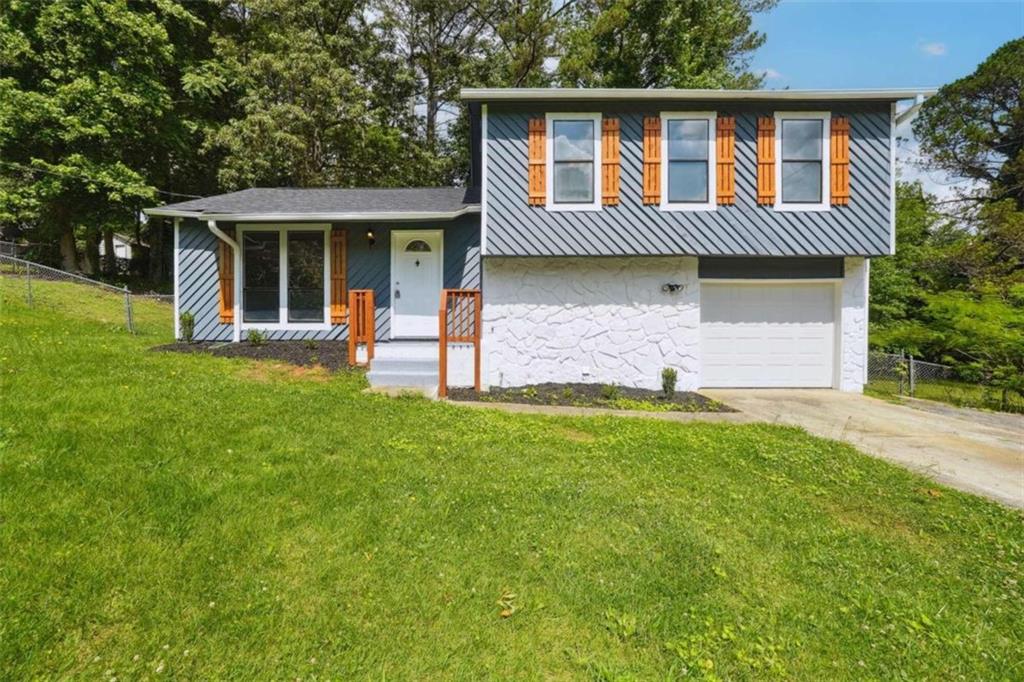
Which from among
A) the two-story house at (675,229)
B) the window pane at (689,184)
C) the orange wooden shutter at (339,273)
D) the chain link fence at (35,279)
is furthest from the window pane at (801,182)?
the chain link fence at (35,279)

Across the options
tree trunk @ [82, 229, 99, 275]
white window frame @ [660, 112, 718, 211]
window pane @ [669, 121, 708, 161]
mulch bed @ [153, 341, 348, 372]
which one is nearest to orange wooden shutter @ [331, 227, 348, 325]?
mulch bed @ [153, 341, 348, 372]

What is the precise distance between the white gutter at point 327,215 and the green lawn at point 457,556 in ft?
15.0

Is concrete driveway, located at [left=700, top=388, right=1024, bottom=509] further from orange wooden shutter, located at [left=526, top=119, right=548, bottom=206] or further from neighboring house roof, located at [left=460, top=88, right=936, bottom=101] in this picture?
neighboring house roof, located at [left=460, top=88, right=936, bottom=101]

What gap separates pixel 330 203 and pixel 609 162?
18.1 feet

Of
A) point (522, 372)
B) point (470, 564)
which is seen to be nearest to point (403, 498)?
point (470, 564)

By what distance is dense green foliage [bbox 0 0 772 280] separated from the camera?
14.4m

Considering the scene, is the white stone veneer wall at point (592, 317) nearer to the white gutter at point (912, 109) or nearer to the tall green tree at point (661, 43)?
the white gutter at point (912, 109)

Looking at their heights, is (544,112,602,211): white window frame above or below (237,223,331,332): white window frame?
above

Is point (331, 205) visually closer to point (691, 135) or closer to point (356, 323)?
point (356, 323)

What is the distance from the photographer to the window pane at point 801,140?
7.27m

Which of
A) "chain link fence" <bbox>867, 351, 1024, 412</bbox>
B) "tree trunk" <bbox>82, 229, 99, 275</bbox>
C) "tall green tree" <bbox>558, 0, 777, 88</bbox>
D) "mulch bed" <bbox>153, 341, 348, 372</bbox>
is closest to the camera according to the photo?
"mulch bed" <bbox>153, 341, 348, 372</bbox>

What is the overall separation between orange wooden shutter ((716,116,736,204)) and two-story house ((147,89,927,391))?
0.07ft

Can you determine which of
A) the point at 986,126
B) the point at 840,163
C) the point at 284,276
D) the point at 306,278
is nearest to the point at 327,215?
the point at 306,278

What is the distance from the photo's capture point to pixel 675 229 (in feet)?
23.9
